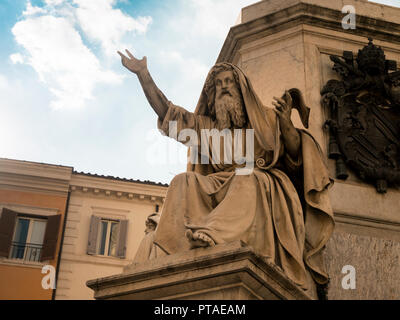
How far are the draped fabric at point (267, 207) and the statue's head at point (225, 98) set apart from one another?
0.55ft

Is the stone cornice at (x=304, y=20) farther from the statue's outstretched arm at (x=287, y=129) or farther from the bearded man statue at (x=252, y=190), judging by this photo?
the statue's outstretched arm at (x=287, y=129)

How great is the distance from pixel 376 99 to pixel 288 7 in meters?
1.44

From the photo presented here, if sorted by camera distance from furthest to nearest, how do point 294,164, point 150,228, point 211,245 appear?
point 150,228, point 294,164, point 211,245

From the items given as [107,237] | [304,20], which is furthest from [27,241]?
[304,20]

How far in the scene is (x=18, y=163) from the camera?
25.2m

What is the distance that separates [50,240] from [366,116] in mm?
17927

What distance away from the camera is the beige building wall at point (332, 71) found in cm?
648

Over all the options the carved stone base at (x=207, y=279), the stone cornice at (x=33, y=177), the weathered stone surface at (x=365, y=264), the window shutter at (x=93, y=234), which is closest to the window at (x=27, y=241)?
the stone cornice at (x=33, y=177)

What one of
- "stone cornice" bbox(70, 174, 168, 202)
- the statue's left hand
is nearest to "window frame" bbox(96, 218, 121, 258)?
"stone cornice" bbox(70, 174, 168, 202)

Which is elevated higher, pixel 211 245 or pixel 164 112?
pixel 164 112

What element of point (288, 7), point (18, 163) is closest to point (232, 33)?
point (288, 7)

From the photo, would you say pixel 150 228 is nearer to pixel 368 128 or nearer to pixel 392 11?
pixel 368 128
